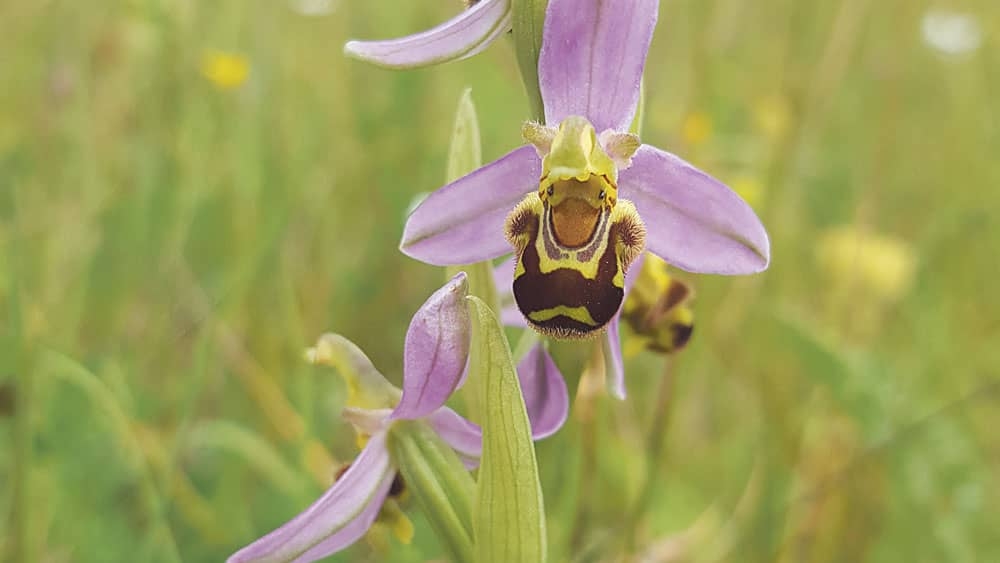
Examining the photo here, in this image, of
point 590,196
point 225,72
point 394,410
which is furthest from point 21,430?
point 225,72

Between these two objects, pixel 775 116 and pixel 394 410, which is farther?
pixel 775 116

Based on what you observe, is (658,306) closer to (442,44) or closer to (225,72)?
(442,44)

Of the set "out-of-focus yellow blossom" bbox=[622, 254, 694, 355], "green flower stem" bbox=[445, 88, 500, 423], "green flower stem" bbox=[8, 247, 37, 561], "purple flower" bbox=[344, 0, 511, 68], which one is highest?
"purple flower" bbox=[344, 0, 511, 68]

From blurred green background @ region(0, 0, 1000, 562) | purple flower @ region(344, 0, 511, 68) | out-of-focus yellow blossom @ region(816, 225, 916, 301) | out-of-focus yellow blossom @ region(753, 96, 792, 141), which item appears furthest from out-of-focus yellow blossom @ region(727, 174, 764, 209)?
purple flower @ region(344, 0, 511, 68)

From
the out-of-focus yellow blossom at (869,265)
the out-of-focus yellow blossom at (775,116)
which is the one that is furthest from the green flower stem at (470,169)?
the out-of-focus yellow blossom at (869,265)

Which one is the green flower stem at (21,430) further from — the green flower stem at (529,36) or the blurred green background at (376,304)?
the green flower stem at (529,36)

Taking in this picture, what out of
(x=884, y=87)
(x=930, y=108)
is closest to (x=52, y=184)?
(x=884, y=87)

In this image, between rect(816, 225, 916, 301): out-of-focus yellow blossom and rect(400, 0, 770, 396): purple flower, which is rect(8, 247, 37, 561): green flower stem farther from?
rect(816, 225, 916, 301): out-of-focus yellow blossom

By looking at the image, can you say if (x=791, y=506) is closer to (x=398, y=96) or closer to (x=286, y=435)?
(x=286, y=435)
